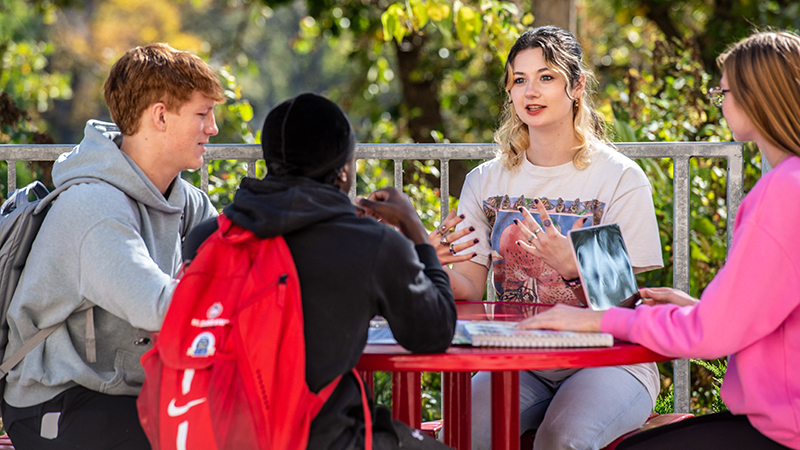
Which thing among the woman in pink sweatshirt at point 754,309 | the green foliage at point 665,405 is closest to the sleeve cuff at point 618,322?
the woman in pink sweatshirt at point 754,309

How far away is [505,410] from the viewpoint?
218 cm

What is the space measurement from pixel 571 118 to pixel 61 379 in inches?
77.6

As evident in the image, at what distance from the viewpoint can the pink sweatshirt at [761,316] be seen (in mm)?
1802

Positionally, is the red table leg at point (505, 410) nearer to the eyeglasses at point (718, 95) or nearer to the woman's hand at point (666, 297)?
the woman's hand at point (666, 297)

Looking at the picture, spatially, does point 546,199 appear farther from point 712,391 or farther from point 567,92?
point 712,391

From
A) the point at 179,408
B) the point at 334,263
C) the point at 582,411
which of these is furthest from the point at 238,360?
the point at 582,411

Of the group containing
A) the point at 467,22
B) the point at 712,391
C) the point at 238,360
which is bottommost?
the point at 712,391

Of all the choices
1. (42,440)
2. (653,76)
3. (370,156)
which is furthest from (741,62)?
(653,76)

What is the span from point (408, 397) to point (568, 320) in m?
0.68

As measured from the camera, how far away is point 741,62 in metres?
1.97

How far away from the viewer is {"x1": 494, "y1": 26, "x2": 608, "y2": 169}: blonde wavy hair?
296cm

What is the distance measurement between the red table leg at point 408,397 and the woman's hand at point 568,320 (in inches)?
21.5

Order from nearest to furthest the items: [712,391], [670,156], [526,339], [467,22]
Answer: [526,339] < [670,156] < [712,391] < [467,22]

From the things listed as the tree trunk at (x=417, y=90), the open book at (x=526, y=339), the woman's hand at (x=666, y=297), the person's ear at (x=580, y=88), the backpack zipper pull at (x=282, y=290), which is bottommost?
the open book at (x=526, y=339)
